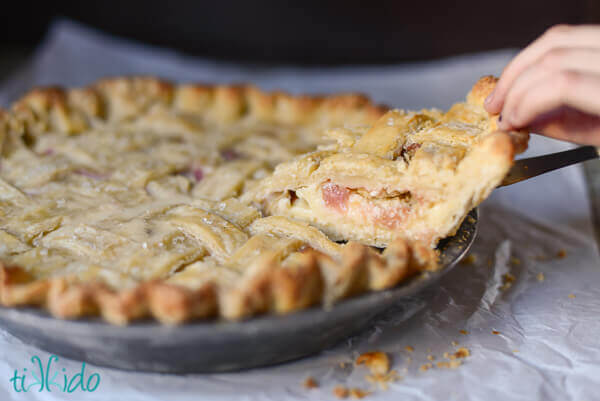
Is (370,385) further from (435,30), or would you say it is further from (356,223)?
(435,30)

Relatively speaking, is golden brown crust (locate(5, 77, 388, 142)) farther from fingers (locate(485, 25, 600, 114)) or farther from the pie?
fingers (locate(485, 25, 600, 114))

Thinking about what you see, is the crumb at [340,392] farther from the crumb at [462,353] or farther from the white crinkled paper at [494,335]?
the crumb at [462,353]

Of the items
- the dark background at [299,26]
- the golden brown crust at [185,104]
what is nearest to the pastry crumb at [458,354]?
the golden brown crust at [185,104]

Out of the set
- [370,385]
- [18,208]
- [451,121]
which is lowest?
[370,385]

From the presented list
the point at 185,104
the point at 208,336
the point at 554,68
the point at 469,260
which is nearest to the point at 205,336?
the point at 208,336

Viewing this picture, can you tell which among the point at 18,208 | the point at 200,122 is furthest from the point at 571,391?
the point at 200,122
